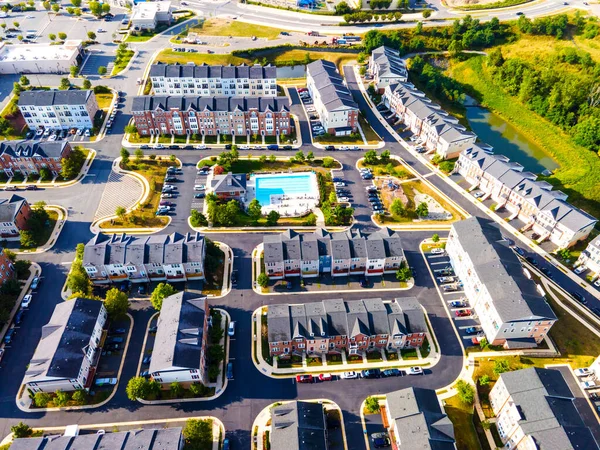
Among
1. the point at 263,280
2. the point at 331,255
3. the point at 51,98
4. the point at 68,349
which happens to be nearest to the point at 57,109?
the point at 51,98

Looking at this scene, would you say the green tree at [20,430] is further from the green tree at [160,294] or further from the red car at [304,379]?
the red car at [304,379]

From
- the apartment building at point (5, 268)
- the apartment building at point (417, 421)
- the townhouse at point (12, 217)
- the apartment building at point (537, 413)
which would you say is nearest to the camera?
the apartment building at point (537, 413)

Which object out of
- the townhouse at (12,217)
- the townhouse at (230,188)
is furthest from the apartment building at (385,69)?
the townhouse at (12,217)

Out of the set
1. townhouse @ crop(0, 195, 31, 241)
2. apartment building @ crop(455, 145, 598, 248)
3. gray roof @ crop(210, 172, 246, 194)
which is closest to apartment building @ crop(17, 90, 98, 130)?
townhouse @ crop(0, 195, 31, 241)

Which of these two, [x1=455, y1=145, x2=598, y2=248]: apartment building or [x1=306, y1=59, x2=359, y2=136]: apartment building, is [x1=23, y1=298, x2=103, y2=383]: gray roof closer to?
[x1=306, y1=59, x2=359, y2=136]: apartment building

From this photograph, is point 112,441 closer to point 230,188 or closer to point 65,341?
point 65,341

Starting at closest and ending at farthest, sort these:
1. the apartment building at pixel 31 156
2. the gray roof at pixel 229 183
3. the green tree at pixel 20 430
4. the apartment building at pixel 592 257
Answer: the green tree at pixel 20 430 → the apartment building at pixel 592 257 → the gray roof at pixel 229 183 → the apartment building at pixel 31 156
